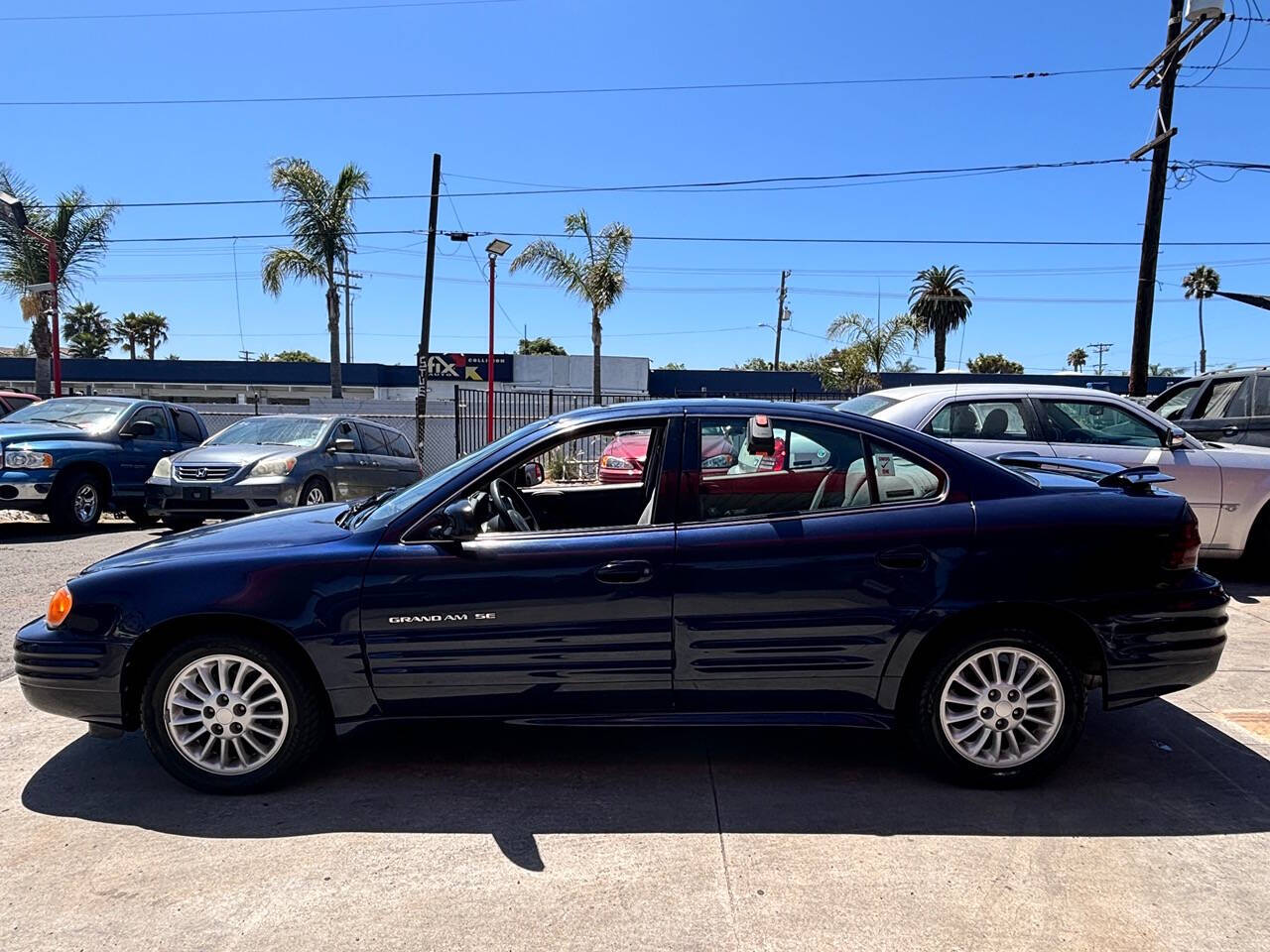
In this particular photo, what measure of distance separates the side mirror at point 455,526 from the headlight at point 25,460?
28.2ft

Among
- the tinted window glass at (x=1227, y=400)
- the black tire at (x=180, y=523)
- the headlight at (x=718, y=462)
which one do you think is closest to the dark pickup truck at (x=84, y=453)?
the black tire at (x=180, y=523)

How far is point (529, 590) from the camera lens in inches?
135

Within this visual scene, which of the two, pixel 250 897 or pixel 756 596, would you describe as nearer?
pixel 250 897

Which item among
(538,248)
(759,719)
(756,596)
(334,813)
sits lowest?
(334,813)

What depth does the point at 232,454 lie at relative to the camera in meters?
9.72

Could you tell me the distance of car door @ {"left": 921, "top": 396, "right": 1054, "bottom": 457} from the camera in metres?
6.77

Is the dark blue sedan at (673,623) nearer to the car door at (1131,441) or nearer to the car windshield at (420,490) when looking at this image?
the car windshield at (420,490)

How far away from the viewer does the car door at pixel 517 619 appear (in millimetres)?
3443

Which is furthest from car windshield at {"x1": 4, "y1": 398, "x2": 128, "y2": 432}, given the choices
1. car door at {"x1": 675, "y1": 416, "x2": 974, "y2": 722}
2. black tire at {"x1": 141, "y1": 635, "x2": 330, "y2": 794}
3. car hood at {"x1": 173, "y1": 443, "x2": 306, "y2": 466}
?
car door at {"x1": 675, "y1": 416, "x2": 974, "y2": 722}

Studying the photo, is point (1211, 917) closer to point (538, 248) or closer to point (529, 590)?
point (529, 590)

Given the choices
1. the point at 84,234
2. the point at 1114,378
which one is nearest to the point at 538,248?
the point at 84,234

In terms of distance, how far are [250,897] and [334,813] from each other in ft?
1.89

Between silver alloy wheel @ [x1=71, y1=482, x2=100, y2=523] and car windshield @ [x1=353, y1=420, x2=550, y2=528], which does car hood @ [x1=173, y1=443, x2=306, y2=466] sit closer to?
silver alloy wheel @ [x1=71, y1=482, x2=100, y2=523]

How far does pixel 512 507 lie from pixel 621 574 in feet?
2.91
